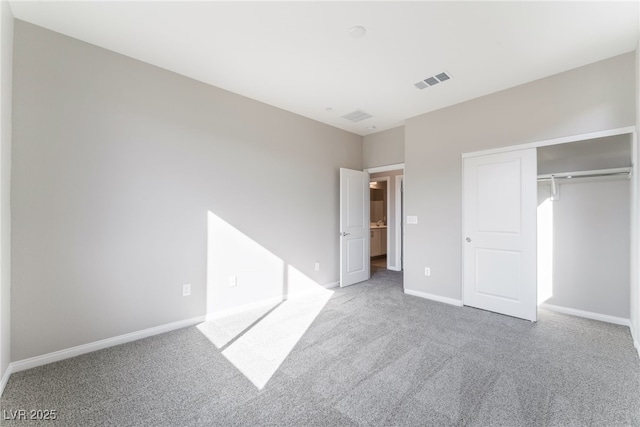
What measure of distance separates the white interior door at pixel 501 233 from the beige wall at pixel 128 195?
2.62 metres

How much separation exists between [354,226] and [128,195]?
3.41 meters

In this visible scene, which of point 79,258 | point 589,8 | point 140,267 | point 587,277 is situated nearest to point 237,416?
point 140,267

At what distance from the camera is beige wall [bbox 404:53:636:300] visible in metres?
2.73

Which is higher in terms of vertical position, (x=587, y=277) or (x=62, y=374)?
(x=587, y=277)

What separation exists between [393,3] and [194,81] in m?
2.33

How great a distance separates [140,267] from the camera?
2.75 meters

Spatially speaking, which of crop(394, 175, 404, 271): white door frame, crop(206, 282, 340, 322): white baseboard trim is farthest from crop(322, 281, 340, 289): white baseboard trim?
crop(394, 175, 404, 271): white door frame

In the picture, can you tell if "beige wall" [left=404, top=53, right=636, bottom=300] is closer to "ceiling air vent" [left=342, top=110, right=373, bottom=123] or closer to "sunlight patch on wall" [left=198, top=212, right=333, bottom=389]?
"ceiling air vent" [left=342, top=110, right=373, bottom=123]

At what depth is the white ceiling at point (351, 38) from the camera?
6.79ft

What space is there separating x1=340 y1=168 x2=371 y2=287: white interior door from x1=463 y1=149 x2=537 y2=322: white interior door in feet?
5.95

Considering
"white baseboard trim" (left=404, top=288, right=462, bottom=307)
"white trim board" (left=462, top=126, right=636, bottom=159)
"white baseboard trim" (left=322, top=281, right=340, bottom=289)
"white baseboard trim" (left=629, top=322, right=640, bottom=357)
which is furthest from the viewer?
"white baseboard trim" (left=322, top=281, right=340, bottom=289)

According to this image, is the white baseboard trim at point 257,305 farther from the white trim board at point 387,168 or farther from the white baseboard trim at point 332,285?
the white trim board at point 387,168

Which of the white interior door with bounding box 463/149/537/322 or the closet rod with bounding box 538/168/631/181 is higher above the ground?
the closet rod with bounding box 538/168/631/181

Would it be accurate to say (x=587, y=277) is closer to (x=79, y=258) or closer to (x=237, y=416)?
(x=237, y=416)
